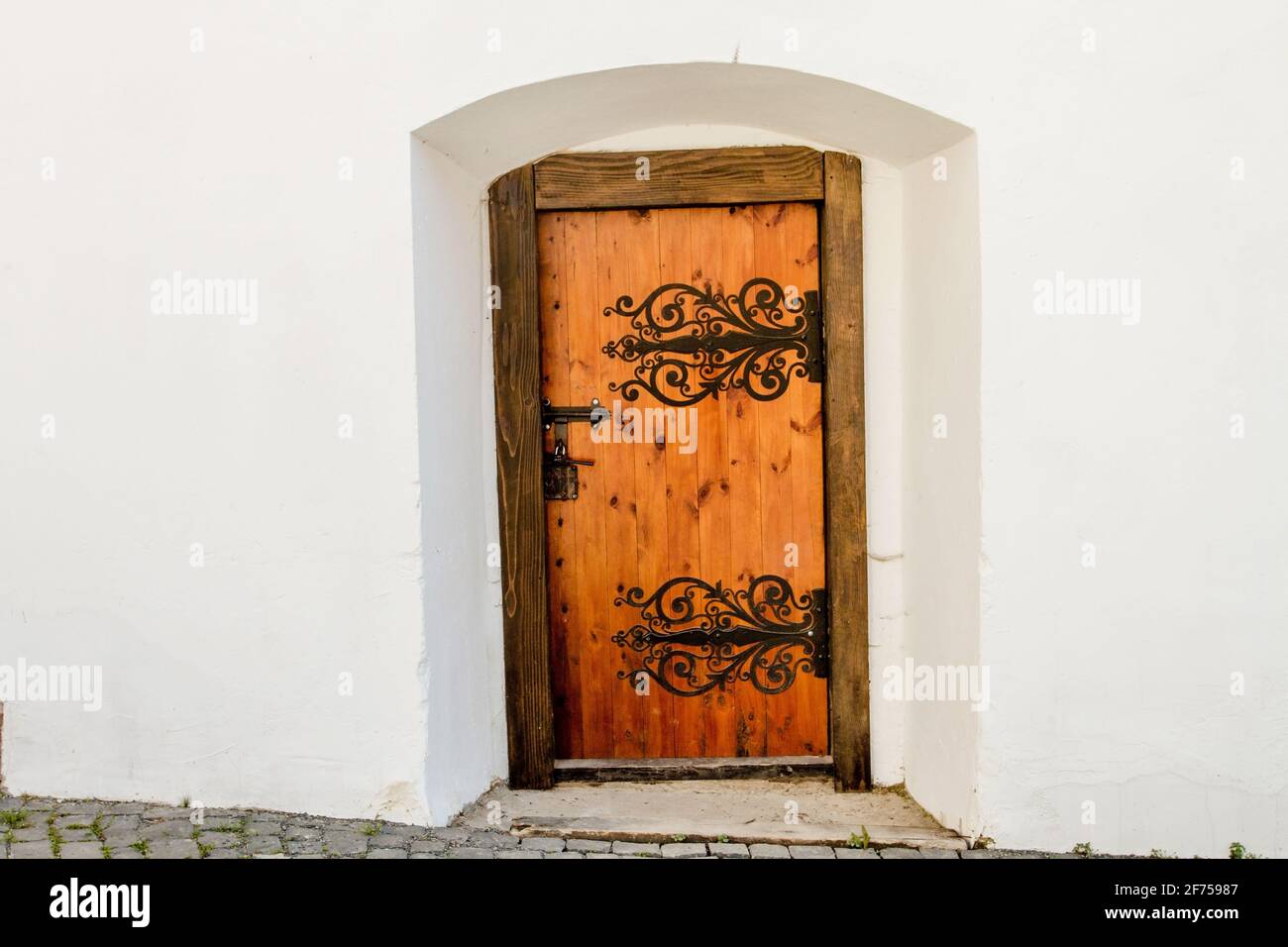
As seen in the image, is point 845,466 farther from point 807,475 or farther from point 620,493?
point 620,493

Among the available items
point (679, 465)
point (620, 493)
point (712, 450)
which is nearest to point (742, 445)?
point (712, 450)

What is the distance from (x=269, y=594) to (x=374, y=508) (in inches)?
17.8

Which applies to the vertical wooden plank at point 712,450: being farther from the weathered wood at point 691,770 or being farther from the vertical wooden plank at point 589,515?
the weathered wood at point 691,770

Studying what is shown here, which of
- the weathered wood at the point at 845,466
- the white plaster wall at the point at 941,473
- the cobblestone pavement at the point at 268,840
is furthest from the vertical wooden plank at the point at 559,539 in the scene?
the white plaster wall at the point at 941,473

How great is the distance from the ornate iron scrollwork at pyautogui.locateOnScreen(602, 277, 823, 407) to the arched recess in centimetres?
28

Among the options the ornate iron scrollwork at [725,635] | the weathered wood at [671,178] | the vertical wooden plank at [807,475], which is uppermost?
the weathered wood at [671,178]

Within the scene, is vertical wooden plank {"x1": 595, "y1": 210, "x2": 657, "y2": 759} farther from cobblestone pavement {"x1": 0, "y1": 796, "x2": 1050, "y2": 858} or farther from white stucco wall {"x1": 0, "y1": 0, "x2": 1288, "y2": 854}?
cobblestone pavement {"x1": 0, "y1": 796, "x2": 1050, "y2": 858}

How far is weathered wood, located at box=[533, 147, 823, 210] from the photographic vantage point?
13.7ft

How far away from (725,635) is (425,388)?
5.04 ft

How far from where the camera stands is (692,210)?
4254mm

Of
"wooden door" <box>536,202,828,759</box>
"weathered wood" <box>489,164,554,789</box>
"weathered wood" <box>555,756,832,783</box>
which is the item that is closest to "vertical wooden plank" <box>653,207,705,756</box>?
"wooden door" <box>536,202,828,759</box>

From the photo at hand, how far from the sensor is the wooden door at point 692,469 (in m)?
4.26

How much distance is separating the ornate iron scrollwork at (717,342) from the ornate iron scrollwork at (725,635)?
75 centimetres

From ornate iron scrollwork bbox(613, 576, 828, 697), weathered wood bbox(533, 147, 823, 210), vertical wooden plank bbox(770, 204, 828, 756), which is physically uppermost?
weathered wood bbox(533, 147, 823, 210)
